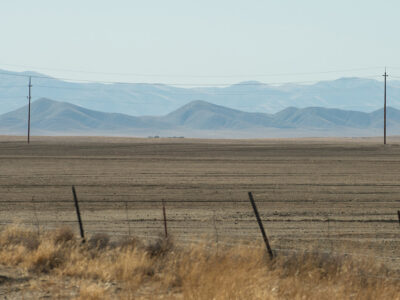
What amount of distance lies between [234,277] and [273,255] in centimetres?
237

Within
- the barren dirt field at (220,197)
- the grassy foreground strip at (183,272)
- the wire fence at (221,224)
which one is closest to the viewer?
the grassy foreground strip at (183,272)

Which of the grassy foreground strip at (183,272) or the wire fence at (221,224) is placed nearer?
the grassy foreground strip at (183,272)

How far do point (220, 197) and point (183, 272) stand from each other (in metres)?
16.4

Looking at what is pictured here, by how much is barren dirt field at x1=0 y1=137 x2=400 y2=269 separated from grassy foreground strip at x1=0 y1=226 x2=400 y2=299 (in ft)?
6.86

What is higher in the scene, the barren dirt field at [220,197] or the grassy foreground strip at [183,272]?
the grassy foreground strip at [183,272]

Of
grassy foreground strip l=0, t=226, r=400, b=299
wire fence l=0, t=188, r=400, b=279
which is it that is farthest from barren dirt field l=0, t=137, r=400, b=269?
grassy foreground strip l=0, t=226, r=400, b=299

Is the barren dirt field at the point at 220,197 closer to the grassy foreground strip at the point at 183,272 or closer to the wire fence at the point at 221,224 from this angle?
the wire fence at the point at 221,224

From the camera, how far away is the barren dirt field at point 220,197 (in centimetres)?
1855

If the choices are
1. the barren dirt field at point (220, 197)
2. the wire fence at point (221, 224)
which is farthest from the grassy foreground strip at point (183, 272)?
the barren dirt field at point (220, 197)

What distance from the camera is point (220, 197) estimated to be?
2833 cm

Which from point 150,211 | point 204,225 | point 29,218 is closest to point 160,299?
point 204,225

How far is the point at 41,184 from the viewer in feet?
111

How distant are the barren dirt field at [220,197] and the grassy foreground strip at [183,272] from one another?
2.09m

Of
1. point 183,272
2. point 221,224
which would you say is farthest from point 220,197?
point 183,272
